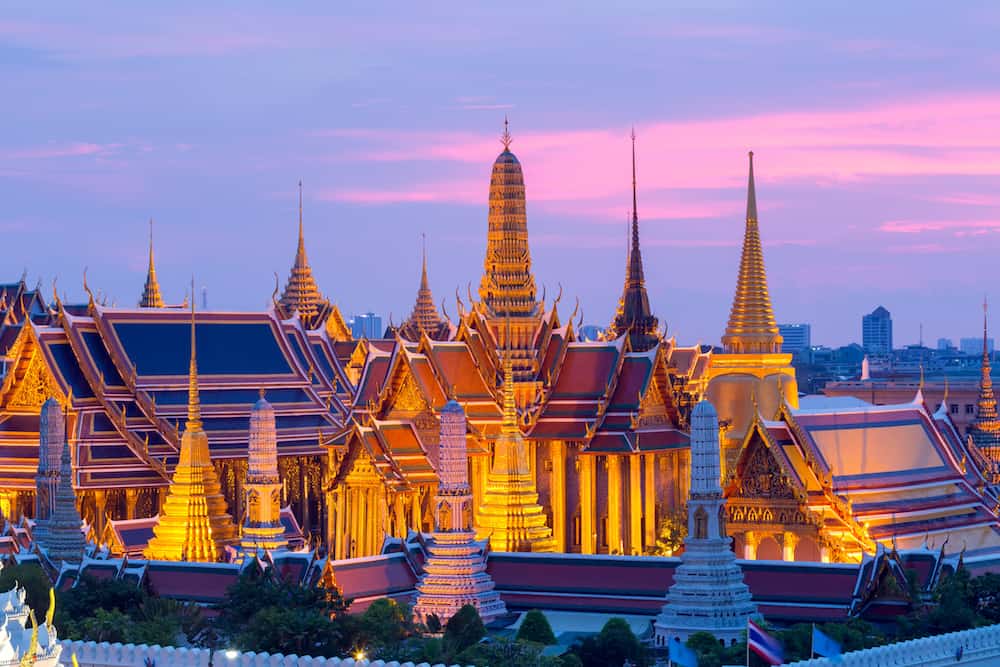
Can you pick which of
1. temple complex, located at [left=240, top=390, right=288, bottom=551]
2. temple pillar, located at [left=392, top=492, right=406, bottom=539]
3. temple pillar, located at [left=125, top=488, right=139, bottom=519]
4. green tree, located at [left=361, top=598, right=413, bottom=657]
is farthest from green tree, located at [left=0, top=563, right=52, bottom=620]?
temple pillar, located at [left=125, top=488, right=139, bottom=519]

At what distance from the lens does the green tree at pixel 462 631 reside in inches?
1630

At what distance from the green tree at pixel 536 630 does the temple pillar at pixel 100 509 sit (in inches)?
672

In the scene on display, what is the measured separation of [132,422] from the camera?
60.7 m

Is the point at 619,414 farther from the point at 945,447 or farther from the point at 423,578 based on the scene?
the point at 423,578

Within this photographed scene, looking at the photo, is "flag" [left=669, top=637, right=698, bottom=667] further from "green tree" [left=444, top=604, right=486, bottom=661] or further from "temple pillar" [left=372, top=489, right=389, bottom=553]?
"temple pillar" [left=372, top=489, right=389, bottom=553]

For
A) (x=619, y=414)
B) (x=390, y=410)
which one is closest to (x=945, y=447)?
(x=619, y=414)

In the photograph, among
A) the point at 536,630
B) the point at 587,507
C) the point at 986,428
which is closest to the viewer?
the point at 536,630

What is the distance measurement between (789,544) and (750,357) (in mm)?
11544

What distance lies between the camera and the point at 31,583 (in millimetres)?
46625

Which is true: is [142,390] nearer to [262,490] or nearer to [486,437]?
[486,437]

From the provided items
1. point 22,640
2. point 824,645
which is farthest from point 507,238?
point 22,640

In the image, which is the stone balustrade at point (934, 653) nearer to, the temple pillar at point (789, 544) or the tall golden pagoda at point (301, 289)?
the temple pillar at point (789, 544)

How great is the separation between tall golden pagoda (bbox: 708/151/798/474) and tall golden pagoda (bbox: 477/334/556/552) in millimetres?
8958

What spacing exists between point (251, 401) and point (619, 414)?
31.3 ft
